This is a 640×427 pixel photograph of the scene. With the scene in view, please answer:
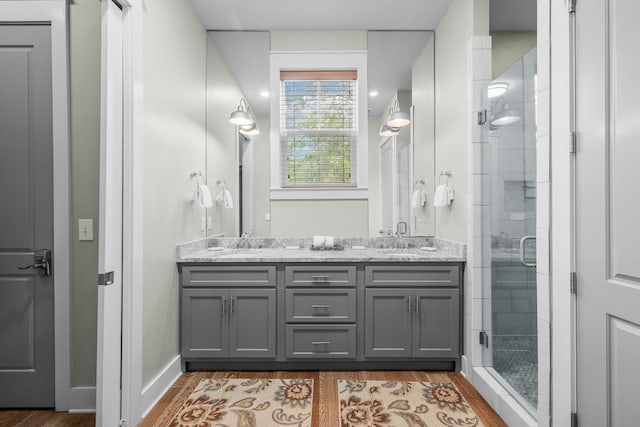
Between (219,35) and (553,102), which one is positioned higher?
(219,35)

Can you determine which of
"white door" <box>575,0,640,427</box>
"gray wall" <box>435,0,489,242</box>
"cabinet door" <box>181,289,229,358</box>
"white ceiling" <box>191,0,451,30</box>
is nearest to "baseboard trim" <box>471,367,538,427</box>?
"white door" <box>575,0,640,427</box>

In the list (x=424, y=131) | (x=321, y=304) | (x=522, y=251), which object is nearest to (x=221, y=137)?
(x=321, y=304)

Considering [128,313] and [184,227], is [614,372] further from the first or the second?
[184,227]

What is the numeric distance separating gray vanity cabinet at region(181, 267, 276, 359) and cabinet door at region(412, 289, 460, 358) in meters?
1.09

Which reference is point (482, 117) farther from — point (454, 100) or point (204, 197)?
point (204, 197)

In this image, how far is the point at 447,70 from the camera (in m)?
2.80

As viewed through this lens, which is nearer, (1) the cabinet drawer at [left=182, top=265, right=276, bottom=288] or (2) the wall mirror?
(1) the cabinet drawer at [left=182, top=265, right=276, bottom=288]

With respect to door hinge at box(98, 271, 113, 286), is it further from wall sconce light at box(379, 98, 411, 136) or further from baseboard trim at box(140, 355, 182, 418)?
wall sconce light at box(379, 98, 411, 136)

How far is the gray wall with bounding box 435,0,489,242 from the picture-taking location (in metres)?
2.44

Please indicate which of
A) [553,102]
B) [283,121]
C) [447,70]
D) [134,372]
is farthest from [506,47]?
[134,372]

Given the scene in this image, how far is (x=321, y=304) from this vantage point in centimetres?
256

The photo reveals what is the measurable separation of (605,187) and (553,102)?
19.0 inches

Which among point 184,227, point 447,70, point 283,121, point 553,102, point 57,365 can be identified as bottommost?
point 57,365

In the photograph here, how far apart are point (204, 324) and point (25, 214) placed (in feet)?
4.42
